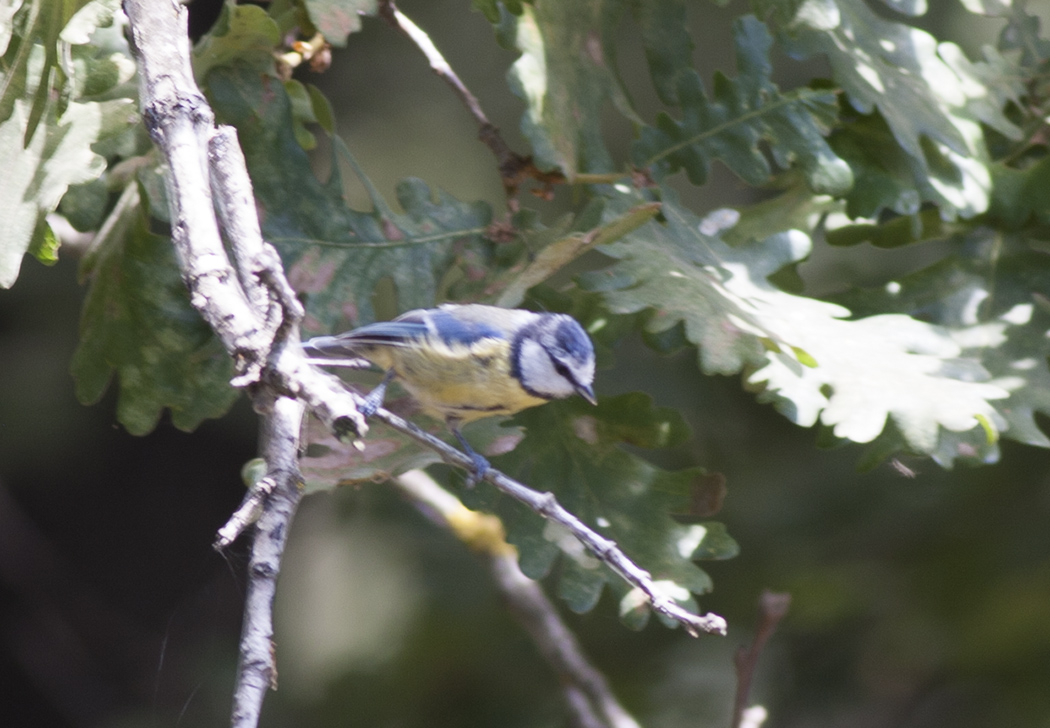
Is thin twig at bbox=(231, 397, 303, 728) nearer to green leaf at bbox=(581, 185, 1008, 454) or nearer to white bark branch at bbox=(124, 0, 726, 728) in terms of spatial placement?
white bark branch at bbox=(124, 0, 726, 728)

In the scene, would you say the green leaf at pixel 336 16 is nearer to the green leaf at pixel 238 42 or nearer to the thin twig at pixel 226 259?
the green leaf at pixel 238 42

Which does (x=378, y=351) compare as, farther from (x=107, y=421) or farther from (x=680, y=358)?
(x=107, y=421)

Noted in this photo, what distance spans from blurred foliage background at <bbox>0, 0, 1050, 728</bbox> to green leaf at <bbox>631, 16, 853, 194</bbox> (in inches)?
24.1

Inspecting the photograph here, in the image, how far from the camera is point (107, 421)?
3100mm

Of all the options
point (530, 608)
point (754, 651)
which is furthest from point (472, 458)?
point (530, 608)

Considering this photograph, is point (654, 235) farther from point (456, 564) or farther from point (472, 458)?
point (456, 564)

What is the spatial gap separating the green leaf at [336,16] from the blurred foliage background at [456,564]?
41.0 inches

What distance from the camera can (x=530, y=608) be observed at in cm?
224

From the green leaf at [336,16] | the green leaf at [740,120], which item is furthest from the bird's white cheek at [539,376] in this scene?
the green leaf at [336,16]

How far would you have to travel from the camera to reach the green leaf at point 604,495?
152cm

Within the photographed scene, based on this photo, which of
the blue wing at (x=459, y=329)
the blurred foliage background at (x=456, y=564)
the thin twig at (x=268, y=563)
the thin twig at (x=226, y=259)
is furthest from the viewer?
the blurred foliage background at (x=456, y=564)

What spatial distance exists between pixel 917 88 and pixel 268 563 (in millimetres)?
1351

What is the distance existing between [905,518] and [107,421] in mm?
2130

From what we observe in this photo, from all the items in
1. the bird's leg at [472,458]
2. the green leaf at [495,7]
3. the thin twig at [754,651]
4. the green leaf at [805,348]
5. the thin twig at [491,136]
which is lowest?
the thin twig at [754,651]
